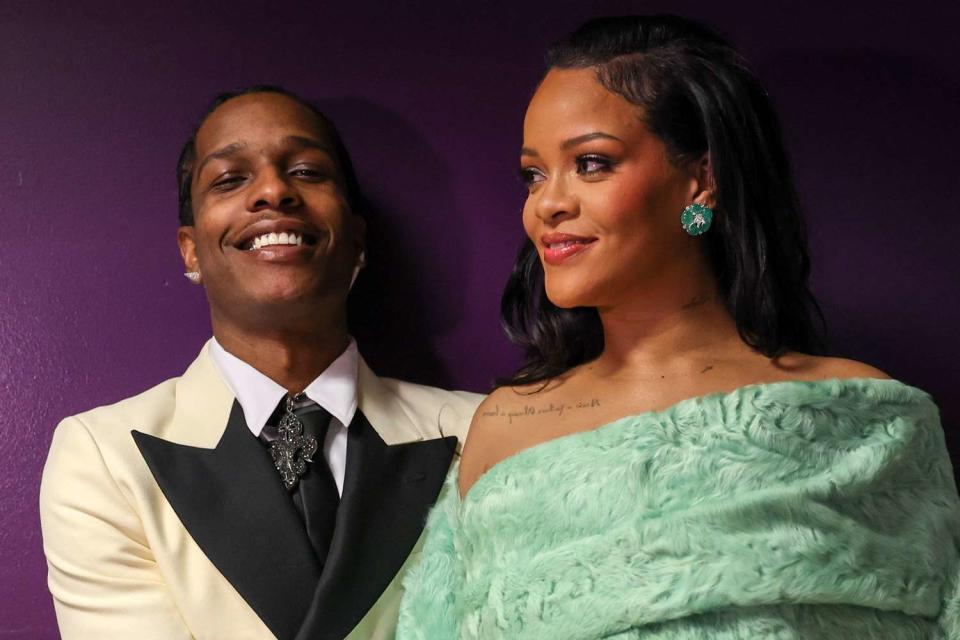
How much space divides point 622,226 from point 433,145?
892 mm

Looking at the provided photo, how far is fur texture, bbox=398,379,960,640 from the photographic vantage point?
148 cm

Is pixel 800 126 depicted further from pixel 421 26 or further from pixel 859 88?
pixel 421 26

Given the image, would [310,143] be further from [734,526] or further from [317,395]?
[734,526]

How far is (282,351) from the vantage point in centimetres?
212

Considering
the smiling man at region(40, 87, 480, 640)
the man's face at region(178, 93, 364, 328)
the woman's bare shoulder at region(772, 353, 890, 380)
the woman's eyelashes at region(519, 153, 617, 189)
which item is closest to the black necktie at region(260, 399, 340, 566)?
the smiling man at region(40, 87, 480, 640)

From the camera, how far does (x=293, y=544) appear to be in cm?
191

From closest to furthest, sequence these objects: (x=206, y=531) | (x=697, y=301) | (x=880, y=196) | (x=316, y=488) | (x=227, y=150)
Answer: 1. (x=697, y=301)
2. (x=206, y=531)
3. (x=316, y=488)
4. (x=227, y=150)
5. (x=880, y=196)

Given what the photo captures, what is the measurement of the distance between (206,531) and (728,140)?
1015 millimetres

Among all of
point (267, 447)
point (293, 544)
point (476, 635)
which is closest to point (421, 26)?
point (267, 447)

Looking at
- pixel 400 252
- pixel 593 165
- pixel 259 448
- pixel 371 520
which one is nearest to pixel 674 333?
pixel 593 165

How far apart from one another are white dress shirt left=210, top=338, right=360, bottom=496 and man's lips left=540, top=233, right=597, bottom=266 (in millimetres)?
549

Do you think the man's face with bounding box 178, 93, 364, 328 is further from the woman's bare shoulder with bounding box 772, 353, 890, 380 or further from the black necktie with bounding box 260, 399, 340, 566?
the woman's bare shoulder with bounding box 772, 353, 890, 380

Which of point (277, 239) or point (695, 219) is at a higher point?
point (277, 239)

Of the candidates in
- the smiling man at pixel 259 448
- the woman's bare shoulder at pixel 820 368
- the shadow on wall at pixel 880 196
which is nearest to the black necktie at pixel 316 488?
the smiling man at pixel 259 448
